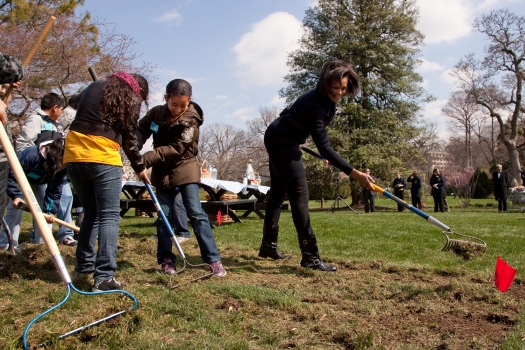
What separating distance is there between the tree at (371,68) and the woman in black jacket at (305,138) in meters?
18.5

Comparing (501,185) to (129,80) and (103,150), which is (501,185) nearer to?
(129,80)

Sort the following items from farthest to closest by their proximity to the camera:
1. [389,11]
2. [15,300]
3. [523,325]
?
1. [389,11]
2. [15,300]
3. [523,325]

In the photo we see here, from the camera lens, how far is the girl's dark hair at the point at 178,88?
3756mm

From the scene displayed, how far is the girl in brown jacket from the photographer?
382cm

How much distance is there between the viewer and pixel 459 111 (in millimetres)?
45000

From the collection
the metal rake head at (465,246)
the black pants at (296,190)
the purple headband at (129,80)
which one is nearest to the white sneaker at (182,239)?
the black pants at (296,190)

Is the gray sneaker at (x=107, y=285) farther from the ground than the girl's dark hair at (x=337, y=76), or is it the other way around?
the girl's dark hair at (x=337, y=76)

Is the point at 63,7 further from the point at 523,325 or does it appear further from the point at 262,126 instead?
the point at 262,126

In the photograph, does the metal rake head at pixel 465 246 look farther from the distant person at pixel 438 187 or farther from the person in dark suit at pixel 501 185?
the person in dark suit at pixel 501 185

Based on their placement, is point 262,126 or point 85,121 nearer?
point 85,121

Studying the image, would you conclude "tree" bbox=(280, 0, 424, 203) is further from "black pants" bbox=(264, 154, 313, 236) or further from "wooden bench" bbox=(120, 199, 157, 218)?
"black pants" bbox=(264, 154, 313, 236)

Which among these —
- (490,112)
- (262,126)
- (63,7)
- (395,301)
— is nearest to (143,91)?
(395,301)

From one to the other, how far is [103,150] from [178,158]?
87cm

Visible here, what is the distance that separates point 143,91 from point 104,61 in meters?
15.0
